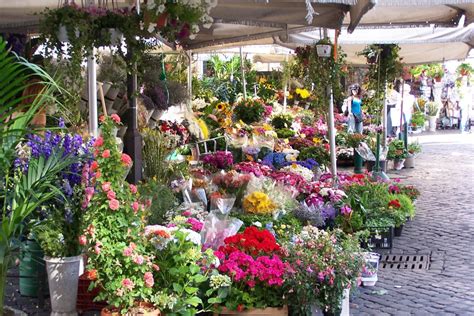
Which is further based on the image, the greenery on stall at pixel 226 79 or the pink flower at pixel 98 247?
the greenery on stall at pixel 226 79

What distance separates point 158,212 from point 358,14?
234 cm

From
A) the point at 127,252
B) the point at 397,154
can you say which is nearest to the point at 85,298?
the point at 127,252

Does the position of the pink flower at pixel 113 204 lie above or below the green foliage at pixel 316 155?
above

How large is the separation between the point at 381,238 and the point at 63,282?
399cm

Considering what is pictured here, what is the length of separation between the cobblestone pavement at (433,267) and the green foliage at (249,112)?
305cm

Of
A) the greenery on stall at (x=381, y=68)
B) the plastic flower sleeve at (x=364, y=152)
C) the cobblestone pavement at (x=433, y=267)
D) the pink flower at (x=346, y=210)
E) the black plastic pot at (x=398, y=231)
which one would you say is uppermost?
the greenery on stall at (x=381, y=68)

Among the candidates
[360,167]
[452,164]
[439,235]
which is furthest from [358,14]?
[452,164]

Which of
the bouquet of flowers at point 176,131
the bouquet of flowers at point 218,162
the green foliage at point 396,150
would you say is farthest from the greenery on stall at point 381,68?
the bouquet of flowers at point 218,162

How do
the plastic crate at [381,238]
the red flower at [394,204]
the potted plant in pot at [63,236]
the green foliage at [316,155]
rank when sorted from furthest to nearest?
the green foliage at [316,155] < the red flower at [394,204] < the plastic crate at [381,238] < the potted plant in pot at [63,236]

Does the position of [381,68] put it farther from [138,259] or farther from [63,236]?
[138,259]

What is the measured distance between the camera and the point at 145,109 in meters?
8.16

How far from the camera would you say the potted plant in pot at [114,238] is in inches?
164

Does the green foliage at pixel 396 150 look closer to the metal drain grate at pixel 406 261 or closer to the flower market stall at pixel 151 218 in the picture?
the flower market stall at pixel 151 218

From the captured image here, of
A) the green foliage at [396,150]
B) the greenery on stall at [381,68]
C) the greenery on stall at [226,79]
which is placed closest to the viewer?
the greenery on stall at [381,68]
